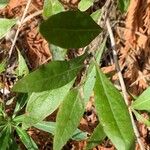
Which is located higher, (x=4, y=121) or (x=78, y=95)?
(x=78, y=95)

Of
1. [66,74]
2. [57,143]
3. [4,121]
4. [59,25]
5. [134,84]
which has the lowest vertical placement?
[134,84]

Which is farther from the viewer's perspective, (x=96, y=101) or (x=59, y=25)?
(x=96, y=101)

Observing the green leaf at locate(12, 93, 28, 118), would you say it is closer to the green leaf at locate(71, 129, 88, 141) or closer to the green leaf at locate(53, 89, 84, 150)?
the green leaf at locate(71, 129, 88, 141)

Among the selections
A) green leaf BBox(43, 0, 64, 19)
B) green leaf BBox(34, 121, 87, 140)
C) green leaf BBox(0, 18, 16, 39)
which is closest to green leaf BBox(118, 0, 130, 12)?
green leaf BBox(43, 0, 64, 19)

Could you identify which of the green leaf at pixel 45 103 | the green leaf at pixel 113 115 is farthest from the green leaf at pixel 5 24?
the green leaf at pixel 113 115

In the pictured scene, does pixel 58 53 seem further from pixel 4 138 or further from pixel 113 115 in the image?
pixel 4 138

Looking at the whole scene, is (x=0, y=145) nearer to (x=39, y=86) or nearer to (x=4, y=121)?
(x=4, y=121)

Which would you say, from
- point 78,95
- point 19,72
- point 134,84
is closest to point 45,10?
point 78,95
